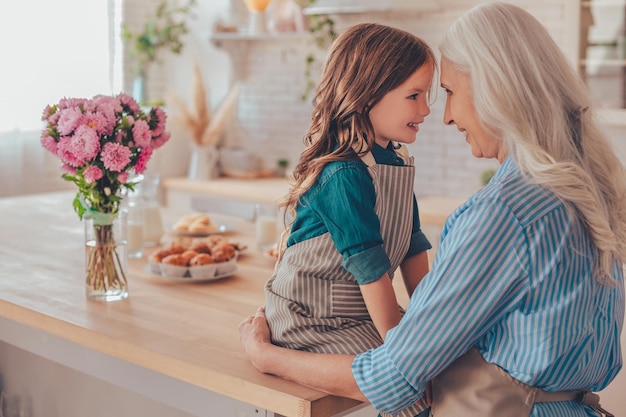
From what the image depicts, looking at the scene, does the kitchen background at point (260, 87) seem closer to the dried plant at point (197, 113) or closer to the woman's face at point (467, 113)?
the dried plant at point (197, 113)

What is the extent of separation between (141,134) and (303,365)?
923 mm

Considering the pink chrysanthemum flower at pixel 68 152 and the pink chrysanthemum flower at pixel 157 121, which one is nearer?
the pink chrysanthemum flower at pixel 68 152

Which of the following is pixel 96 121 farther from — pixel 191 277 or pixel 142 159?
pixel 191 277

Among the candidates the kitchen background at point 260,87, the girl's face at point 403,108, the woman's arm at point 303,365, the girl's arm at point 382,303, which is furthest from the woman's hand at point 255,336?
the kitchen background at point 260,87

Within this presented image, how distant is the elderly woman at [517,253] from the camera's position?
4.60ft

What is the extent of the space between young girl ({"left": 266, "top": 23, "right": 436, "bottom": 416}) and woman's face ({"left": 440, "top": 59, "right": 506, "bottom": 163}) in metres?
0.17

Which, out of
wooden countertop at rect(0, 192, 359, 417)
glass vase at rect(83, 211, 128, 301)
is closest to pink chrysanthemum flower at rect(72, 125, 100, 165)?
glass vase at rect(83, 211, 128, 301)

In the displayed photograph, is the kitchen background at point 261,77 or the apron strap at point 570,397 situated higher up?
the kitchen background at point 261,77

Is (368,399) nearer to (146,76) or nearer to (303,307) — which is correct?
(303,307)

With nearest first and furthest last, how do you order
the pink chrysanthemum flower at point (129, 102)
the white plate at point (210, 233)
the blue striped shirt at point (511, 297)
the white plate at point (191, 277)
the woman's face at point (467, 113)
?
the blue striped shirt at point (511, 297)
the woman's face at point (467, 113)
the pink chrysanthemum flower at point (129, 102)
the white plate at point (191, 277)
the white plate at point (210, 233)

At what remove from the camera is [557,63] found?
4.82ft

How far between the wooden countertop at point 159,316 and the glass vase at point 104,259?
0.13 ft

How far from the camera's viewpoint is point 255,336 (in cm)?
180

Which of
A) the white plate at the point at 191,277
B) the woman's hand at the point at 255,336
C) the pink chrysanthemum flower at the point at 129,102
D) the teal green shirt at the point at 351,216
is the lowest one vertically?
the white plate at the point at 191,277
